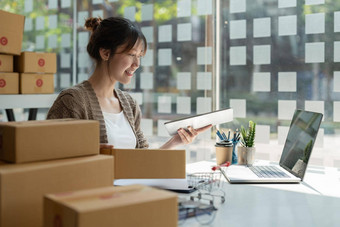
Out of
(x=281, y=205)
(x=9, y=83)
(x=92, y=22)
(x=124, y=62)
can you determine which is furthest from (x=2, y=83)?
(x=281, y=205)

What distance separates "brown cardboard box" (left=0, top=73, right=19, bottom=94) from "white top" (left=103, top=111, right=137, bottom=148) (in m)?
1.10

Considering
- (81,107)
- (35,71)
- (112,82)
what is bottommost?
(81,107)

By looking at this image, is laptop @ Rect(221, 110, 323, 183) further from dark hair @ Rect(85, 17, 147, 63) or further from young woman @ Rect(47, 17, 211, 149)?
dark hair @ Rect(85, 17, 147, 63)

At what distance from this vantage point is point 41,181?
102 centimetres

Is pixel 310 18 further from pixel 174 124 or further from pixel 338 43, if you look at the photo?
pixel 174 124

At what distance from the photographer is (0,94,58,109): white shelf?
2.85 meters

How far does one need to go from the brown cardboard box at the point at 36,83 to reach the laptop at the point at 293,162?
1.62 m

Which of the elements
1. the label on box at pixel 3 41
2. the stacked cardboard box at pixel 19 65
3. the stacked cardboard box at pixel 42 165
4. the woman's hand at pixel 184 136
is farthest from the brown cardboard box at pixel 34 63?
the stacked cardboard box at pixel 42 165

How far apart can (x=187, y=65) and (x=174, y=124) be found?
1031 mm

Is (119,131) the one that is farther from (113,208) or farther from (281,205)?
(113,208)

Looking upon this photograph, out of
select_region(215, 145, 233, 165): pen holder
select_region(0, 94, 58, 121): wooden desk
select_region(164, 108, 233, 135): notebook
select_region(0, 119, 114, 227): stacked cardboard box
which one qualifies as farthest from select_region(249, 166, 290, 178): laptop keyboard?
select_region(0, 94, 58, 121): wooden desk

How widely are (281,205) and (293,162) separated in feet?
1.88

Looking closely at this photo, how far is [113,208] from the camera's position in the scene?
86 centimetres

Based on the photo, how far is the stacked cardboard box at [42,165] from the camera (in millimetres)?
975
